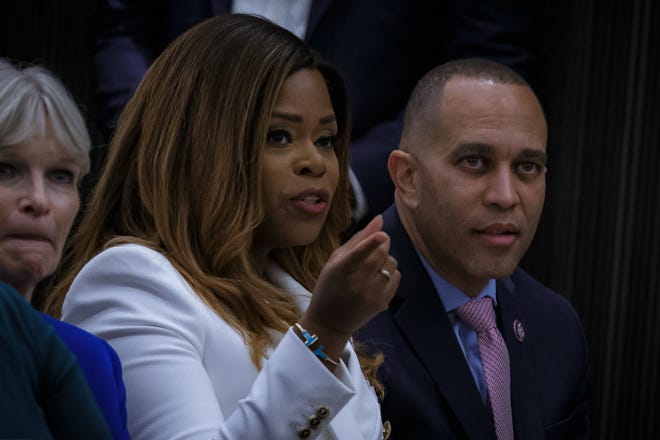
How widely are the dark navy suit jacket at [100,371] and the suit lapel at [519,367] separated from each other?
1.05 m

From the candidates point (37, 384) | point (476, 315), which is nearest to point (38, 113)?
point (37, 384)

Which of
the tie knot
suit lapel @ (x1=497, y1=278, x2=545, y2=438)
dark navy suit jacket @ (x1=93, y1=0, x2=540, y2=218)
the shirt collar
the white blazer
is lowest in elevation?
suit lapel @ (x1=497, y1=278, x2=545, y2=438)

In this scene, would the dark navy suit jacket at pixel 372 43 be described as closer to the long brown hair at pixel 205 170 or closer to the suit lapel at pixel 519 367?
the suit lapel at pixel 519 367

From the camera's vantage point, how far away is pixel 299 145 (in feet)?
7.21

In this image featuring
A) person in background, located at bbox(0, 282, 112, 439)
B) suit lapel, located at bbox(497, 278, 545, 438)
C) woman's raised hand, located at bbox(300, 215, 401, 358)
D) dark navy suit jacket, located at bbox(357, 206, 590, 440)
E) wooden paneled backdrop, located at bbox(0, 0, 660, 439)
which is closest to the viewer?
person in background, located at bbox(0, 282, 112, 439)

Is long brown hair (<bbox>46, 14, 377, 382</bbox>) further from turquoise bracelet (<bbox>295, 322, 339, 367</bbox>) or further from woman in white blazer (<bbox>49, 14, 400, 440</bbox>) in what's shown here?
turquoise bracelet (<bbox>295, 322, 339, 367</bbox>)

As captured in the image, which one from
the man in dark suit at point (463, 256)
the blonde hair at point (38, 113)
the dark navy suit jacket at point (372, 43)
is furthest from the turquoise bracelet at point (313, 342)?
the dark navy suit jacket at point (372, 43)

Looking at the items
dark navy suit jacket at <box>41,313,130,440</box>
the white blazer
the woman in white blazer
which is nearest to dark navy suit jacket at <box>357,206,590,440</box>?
the woman in white blazer

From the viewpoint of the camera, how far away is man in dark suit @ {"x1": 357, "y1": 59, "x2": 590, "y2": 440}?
2518mm

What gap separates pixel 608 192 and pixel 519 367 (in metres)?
1.24

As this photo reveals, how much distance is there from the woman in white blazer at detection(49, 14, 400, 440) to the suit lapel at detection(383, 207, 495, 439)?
186 millimetres

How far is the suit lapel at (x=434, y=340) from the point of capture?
250 cm

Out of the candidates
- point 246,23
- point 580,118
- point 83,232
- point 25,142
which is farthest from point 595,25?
point 25,142

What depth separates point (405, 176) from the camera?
276 cm
